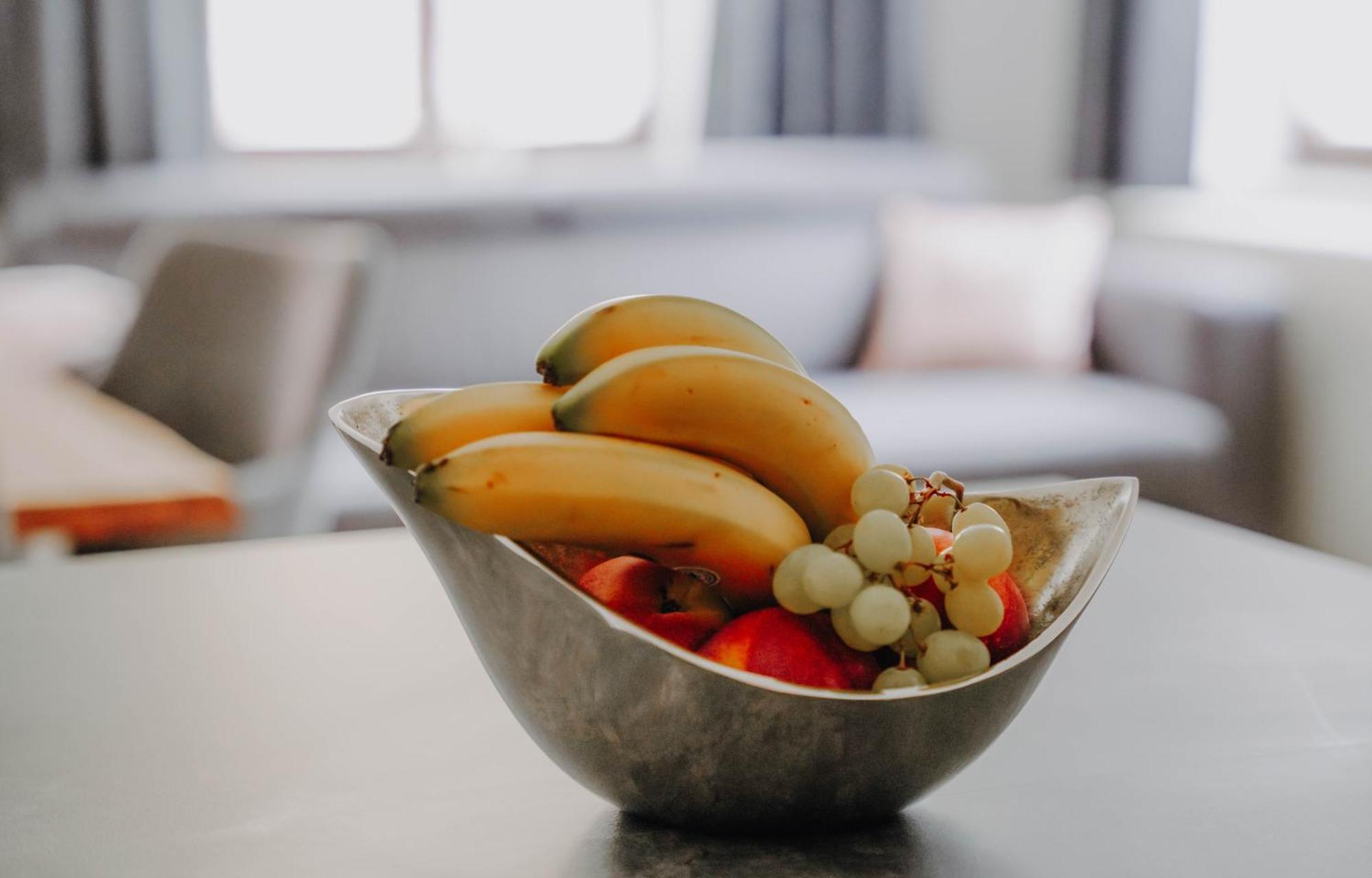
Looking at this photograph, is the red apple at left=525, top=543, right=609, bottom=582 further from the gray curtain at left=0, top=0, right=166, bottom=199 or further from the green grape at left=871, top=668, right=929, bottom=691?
the gray curtain at left=0, top=0, right=166, bottom=199

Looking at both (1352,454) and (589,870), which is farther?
(1352,454)

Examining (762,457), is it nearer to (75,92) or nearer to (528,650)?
(528,650)

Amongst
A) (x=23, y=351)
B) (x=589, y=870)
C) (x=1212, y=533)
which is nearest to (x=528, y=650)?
(x=589, y=870)

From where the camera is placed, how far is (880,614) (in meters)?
0.47

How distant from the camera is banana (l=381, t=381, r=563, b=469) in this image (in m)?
0.49

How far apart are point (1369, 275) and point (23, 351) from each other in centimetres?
247

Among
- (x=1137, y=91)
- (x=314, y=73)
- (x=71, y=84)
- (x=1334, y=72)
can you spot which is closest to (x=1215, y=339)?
(x=1334, y=72)

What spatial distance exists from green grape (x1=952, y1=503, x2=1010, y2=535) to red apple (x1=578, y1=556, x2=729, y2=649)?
0.34 feet

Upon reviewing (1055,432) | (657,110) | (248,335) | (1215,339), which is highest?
(657,110)

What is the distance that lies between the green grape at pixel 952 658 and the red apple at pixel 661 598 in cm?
8

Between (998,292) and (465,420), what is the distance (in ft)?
8.66

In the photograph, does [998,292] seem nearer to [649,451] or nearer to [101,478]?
[101,478]

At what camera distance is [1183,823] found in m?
0.54

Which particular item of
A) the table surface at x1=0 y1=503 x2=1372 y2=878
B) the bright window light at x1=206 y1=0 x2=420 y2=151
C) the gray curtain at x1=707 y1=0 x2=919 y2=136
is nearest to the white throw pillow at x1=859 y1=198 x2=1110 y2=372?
the gray curtain at x1=707 y1=0 x2=919 y2=136
